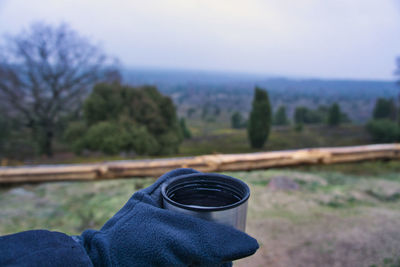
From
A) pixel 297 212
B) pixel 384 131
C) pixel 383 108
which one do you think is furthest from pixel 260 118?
→ pixel 383 108

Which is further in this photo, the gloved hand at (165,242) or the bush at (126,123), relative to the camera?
the bush at (126,123)

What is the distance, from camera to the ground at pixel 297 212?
8.84 ft

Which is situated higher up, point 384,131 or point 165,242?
point 165,242

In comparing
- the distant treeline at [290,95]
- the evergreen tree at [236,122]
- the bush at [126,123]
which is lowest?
the evergreen tree at [236,122]

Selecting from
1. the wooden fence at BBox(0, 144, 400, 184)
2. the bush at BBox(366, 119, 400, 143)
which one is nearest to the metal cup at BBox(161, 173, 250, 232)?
the wooden fence at BBox(0, 144, 400, 184)

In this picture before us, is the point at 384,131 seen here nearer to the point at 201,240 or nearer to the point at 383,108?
the point at 383,108

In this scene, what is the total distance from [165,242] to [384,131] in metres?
24.3

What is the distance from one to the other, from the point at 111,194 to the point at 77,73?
1261 cm

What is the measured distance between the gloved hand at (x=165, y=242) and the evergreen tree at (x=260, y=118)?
61.3 feet

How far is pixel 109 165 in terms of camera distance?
14.9ft

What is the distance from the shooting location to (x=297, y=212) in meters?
3.49

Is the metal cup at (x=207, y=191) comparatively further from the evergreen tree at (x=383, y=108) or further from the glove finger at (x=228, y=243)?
the evergreen tree at (x=383, y=108)

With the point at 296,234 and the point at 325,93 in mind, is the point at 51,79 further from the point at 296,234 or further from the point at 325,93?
the point at 325,93

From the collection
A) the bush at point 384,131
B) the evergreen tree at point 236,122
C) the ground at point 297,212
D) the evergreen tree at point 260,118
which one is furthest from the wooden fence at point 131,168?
the evergreen tree at point 236,122
